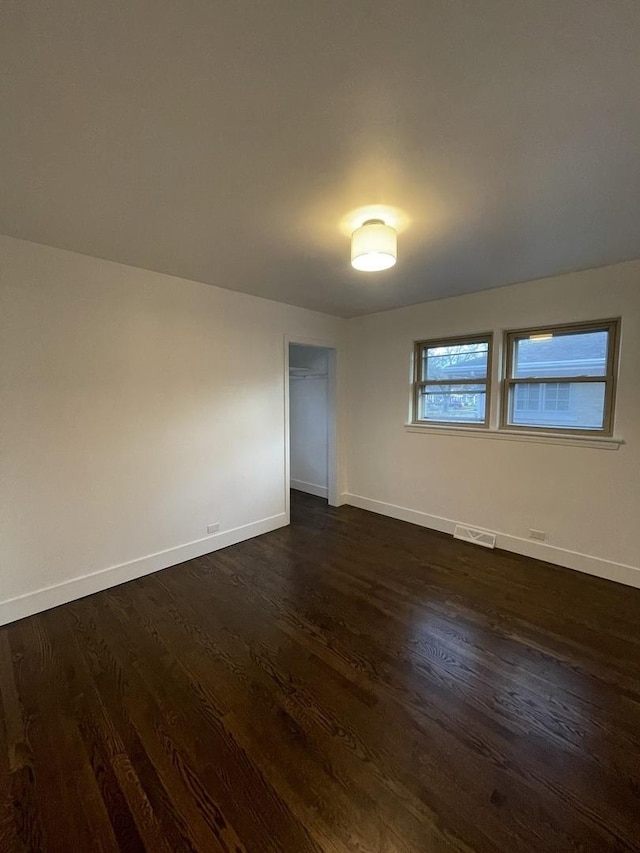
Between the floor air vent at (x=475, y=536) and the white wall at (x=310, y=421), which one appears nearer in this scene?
the floor air vent at (x=475, y=536)

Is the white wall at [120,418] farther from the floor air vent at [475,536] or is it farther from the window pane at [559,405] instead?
the window pane at [559,405]

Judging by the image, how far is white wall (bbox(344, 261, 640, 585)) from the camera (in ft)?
9.31

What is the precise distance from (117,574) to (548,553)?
369 cm

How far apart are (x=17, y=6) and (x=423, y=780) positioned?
111 inches

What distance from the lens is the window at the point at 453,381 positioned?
3.69 m

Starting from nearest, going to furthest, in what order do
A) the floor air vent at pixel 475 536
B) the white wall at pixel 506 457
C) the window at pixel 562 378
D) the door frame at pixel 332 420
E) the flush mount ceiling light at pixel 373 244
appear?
the flush mount ceiling light at pixel 373 244 < the white wall at pixel 506 457 < the window at pixel 562 378 < the floor air vent at pixel 475 536 < the door frame at pixel 332 420

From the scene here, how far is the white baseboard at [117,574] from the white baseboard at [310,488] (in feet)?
4.99

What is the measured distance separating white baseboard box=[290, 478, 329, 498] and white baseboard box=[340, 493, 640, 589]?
1201 millimetres

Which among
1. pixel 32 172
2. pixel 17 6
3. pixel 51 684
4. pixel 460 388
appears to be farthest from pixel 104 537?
pixel 460 388

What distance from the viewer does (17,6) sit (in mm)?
950

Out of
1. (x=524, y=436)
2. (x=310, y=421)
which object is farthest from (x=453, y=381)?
(x=310, y=421)

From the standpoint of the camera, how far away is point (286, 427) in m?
4.02

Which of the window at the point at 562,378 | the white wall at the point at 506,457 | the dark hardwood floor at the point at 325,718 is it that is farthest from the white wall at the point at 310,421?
the dark hardwood floor at the point at 325,718

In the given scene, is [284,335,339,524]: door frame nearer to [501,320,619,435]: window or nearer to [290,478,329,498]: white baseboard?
[290,478,329,498]: white baseboard
